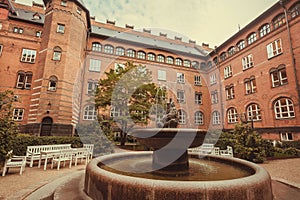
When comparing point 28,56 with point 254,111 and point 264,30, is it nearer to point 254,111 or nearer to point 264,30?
point 254,111

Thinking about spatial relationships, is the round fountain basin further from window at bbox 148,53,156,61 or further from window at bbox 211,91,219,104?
window at bbox 211,91,219,104

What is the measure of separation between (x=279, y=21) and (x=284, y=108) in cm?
1028

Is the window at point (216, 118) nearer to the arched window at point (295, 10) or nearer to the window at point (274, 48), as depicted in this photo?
the window at point (274, 48)

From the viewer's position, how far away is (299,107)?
51.4 ft

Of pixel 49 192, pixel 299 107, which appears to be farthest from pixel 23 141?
pixel 299 107

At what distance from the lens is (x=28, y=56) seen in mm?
20531

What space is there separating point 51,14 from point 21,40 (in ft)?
18.2

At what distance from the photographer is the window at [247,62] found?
2191 centimetres

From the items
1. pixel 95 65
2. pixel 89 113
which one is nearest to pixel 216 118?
pixel 89 113

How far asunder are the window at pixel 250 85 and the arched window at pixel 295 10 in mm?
7683

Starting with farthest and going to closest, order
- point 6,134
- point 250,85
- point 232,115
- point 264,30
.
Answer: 1. point 232,115
2. point 250,85
3. point 264,30
4. point 6,134

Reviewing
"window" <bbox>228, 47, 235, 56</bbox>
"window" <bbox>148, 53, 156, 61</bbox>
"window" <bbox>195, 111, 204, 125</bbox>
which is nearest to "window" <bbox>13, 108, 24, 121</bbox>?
"window" <bbox>148, 53, 156, 61</bbox>

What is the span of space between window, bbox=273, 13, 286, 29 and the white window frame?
1802mm

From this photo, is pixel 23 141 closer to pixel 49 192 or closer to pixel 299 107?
pixel 49 192
